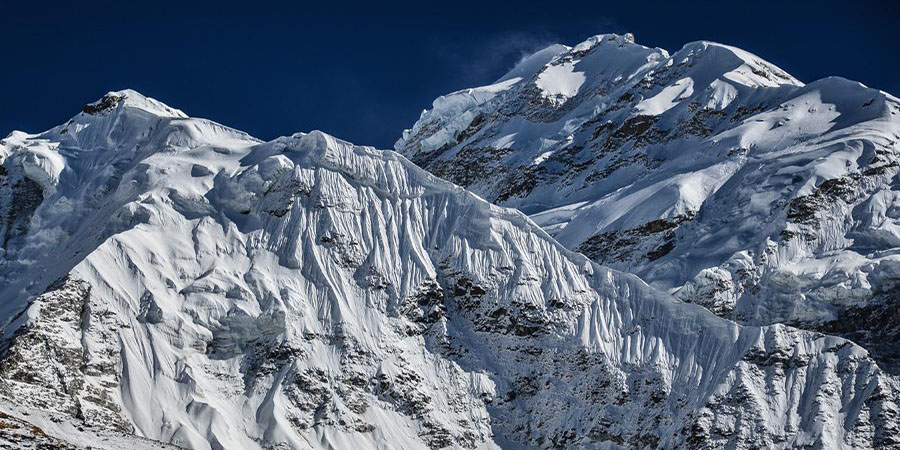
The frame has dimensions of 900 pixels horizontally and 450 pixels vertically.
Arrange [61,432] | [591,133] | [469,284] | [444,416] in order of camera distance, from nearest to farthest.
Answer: [61,432], [444,416], [469,284], [591,133]

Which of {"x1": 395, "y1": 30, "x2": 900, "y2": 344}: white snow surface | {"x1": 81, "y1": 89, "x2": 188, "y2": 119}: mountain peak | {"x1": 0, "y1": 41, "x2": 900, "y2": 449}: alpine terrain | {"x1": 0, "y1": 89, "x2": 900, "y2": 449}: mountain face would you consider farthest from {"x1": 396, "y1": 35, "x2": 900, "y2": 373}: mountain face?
{"x1": 81, "y1": 89, "x2": 188, "y2": 119}: mountain peak

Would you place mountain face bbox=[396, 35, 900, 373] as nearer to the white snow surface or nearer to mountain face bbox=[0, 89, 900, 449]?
the white snow surface

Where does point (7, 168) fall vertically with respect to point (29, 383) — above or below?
above

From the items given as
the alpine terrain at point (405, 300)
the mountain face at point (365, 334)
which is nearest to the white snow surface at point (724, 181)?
the alpine terrain at point (405, 300)

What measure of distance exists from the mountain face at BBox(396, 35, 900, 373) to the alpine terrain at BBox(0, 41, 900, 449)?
42cm

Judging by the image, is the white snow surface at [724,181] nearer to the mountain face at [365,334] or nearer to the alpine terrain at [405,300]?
the alpine terrain at [405,300]

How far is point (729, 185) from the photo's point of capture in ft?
469

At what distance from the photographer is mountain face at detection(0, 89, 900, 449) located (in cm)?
9700

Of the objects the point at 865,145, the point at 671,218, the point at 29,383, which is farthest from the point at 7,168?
the point at 865,145

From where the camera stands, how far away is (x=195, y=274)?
108625 millimetres

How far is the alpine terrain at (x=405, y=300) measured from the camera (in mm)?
97688

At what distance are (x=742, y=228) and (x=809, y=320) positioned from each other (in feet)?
65.4

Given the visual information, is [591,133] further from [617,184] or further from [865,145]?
[865,145]

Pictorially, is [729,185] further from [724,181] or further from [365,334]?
[365,334]
